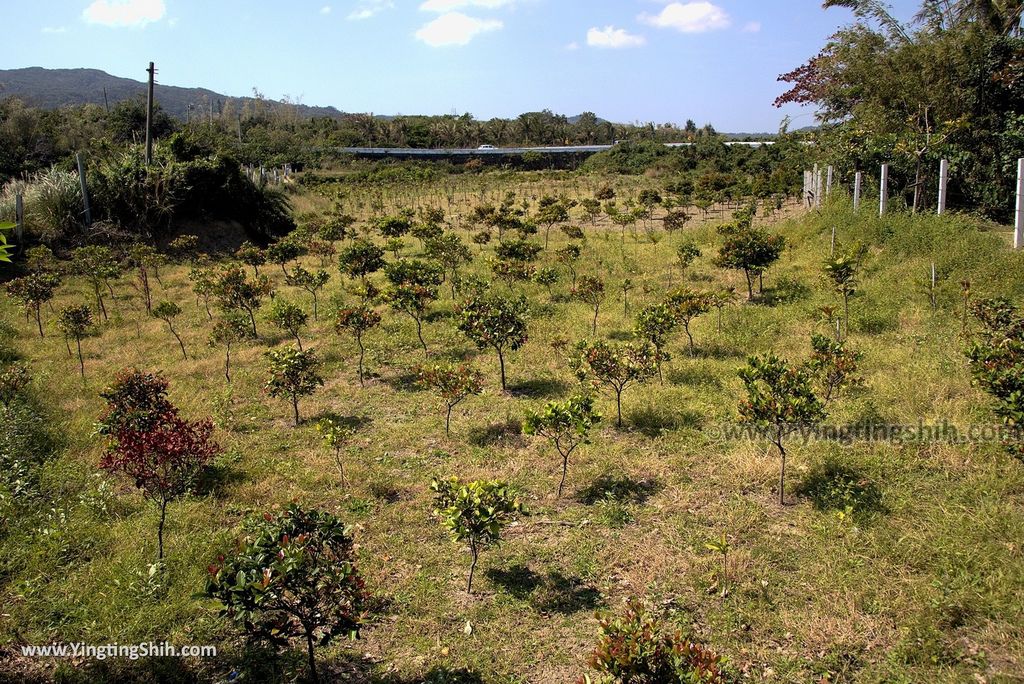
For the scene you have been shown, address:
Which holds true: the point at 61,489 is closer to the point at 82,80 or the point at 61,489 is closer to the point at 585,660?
the point at 585,660

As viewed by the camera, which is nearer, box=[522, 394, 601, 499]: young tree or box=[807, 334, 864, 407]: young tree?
box=[522, 394, 601, 499]: young tree

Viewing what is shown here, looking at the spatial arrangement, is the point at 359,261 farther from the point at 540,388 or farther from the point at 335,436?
the point at 335,436

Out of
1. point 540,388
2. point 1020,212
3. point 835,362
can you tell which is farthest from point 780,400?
point 1020,212

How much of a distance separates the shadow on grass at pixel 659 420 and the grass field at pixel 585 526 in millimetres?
41

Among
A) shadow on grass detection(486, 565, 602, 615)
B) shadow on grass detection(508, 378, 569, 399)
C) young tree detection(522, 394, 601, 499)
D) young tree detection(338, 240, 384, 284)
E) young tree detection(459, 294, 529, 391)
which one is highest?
young tree detection(338, 240, 384, 284)

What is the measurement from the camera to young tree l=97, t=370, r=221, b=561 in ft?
18.5

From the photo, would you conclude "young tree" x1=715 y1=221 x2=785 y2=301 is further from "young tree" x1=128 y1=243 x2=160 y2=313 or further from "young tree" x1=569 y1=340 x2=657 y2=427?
"young tree" x1=128 y1=243 x2=160 y2=313

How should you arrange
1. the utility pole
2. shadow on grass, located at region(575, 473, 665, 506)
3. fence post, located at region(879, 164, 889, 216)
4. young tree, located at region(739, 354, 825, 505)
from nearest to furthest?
young tree, located at region(739, 354, 825, 505), shadow on grass, located at region(575, 473, 665, 506), fence post, located at region(879, 164, 889, 216), the utility pole

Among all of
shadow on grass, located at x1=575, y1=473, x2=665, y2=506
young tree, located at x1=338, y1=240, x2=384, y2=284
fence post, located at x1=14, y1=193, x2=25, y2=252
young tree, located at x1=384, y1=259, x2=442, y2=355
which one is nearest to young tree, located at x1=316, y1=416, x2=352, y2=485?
shadow on grass, located at x1=575, y1=473, x2=665, y2=506

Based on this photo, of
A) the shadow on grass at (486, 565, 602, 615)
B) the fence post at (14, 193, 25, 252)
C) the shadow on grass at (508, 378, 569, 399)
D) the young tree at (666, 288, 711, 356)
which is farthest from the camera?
the fence post at (14, 193, 25, 252)

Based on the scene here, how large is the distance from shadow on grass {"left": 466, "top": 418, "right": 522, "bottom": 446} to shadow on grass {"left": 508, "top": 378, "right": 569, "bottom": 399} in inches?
38.7

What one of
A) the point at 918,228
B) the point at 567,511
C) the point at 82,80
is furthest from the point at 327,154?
the point at 82,80

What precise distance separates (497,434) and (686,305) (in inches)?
164

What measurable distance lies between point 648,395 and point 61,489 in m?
7.41
